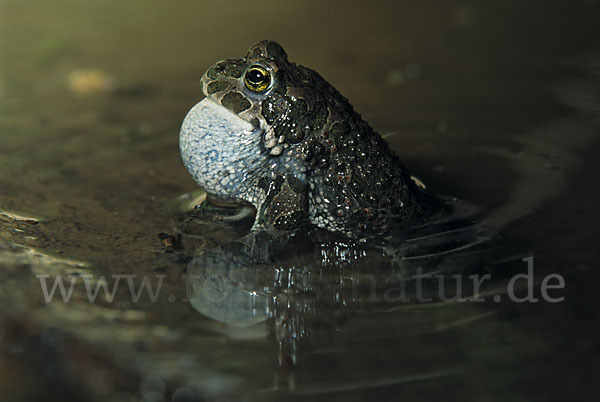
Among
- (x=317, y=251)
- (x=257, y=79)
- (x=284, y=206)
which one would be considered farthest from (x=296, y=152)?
(x=317, y=251)

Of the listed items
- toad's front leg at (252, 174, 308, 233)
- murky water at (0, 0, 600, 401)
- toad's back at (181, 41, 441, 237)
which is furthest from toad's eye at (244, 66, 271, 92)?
murky water at (0, 0, 600, 401)

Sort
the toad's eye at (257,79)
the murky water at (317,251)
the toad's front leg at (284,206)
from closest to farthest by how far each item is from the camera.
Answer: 1. the murky water at (317,251)
2. the toad's eye at (257,79)
3. the toad's front leg at (284,206)

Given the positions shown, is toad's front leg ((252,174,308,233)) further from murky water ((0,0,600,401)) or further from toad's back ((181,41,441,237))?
murky water ((0,0,600,401))

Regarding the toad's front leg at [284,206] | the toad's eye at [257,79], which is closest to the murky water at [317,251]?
the toad's front leg at [284,206]

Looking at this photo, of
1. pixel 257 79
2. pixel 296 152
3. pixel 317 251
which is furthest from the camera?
pixel 317 251

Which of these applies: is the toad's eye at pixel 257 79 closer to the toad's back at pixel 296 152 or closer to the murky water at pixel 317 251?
the toad's back at pixel 296 152

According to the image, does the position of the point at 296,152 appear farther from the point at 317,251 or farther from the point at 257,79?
the point at 317,251
